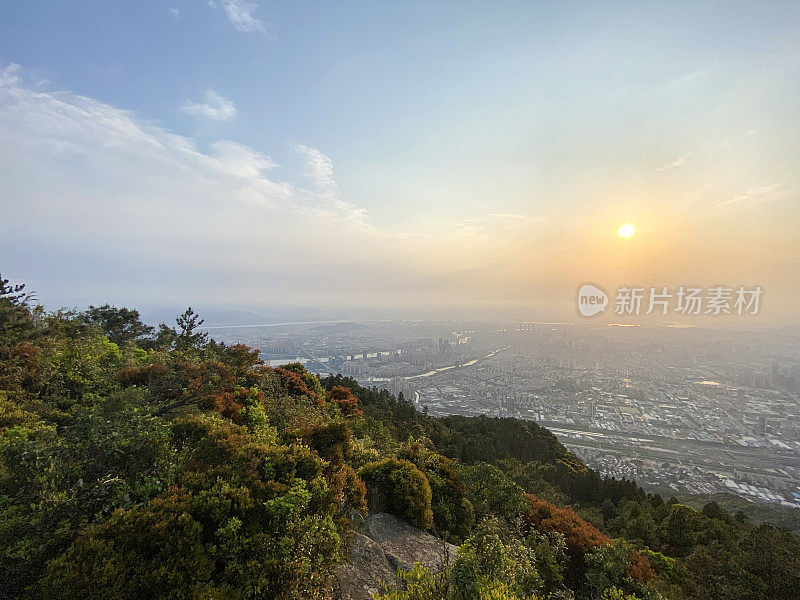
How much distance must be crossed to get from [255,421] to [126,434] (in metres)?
3.31

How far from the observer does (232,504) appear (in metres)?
4.07

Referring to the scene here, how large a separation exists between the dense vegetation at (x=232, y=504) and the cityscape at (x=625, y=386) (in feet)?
67.9

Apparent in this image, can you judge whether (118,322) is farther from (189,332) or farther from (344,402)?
(344,402)

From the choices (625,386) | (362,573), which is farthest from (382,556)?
(625,386)

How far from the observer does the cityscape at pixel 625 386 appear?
30531 millimetres

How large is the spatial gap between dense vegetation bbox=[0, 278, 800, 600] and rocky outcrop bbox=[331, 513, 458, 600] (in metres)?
0.27

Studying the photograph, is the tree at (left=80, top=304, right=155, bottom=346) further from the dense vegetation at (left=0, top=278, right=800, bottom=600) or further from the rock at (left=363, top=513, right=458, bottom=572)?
the rock at (left=363, top=513, right=458, bottom=572)

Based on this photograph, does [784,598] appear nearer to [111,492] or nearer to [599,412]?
[111,492]

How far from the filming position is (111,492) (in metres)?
4.07

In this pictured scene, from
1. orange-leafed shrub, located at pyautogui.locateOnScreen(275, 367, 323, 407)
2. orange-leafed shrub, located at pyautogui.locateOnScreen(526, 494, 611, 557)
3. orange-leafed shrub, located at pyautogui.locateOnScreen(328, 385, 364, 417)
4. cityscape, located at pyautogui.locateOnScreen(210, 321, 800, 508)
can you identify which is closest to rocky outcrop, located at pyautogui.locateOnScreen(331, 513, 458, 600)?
orange-leafed shrub, located at pyautogui.locateOnScreen(526, 494, 611, 557)

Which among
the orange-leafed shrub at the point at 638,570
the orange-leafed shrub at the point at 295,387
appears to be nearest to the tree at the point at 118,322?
the orange-leafed shrub at the point at 295,387

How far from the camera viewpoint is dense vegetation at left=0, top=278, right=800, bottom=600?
3393 millimetres

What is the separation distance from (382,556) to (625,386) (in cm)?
6225

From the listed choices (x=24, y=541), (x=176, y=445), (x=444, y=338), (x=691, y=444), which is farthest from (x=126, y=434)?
(x=444, y=338)
